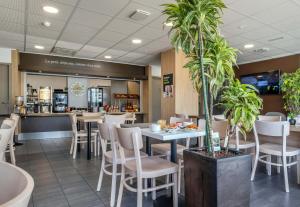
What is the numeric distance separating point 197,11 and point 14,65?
6.40m

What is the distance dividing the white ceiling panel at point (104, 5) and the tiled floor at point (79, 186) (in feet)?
9.39

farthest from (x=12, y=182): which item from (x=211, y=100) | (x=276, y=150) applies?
(x=276, y=150)

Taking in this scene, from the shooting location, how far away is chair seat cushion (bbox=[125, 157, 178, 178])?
2054mm

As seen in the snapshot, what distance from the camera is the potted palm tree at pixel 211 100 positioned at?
163 cm

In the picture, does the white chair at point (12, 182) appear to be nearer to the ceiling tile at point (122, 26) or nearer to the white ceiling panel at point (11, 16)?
the ceiling tile at point (122, 26)

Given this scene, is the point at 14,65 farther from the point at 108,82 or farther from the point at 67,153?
the point at 108,82

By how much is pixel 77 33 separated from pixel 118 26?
1.12 m

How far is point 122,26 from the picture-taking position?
14.7ft

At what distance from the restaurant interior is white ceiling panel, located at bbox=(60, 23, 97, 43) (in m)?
0.04

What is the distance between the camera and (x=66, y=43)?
18.8 feet

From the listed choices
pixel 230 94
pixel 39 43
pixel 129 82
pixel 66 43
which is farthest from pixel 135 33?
pixel 129 82

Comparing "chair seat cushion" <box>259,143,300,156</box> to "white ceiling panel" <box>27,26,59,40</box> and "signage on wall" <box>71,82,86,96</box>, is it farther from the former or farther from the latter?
"signage on wall" <box>71,82,86,96</box>

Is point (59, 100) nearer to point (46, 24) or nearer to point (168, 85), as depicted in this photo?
point (46, 24)

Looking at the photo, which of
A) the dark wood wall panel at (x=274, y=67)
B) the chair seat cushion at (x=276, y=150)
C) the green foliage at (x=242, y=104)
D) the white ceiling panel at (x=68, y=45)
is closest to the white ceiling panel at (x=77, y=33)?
the white ceiling panel at (x=68, y=45)
